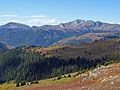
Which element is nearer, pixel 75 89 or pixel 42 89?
pixel 75 89

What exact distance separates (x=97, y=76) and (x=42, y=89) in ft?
64.2

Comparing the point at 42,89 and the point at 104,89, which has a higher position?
the point at 104,89

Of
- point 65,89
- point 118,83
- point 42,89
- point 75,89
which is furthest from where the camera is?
point 42,89

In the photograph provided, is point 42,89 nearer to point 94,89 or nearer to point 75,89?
point 75,89

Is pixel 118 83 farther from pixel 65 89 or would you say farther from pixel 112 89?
pixel 65 89

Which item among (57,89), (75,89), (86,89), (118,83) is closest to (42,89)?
(57,89)

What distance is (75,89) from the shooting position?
258ft

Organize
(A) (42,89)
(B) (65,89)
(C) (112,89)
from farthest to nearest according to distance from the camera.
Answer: (A) (42,89), (B) (65,89), (C) (112,89)

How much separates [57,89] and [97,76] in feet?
67.9

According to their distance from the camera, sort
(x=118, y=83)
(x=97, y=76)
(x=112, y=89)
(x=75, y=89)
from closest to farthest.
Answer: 1. (x=112, y=89)
2. (x=118, y=83)
3. (x=75, y=89)
4. (x=97, y=76)

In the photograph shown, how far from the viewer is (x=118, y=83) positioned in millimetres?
68688

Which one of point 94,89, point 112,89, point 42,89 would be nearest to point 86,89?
point 94,89

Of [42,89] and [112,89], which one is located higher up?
[112,89]

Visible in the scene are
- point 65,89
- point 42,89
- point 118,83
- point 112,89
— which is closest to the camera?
point 112,89
